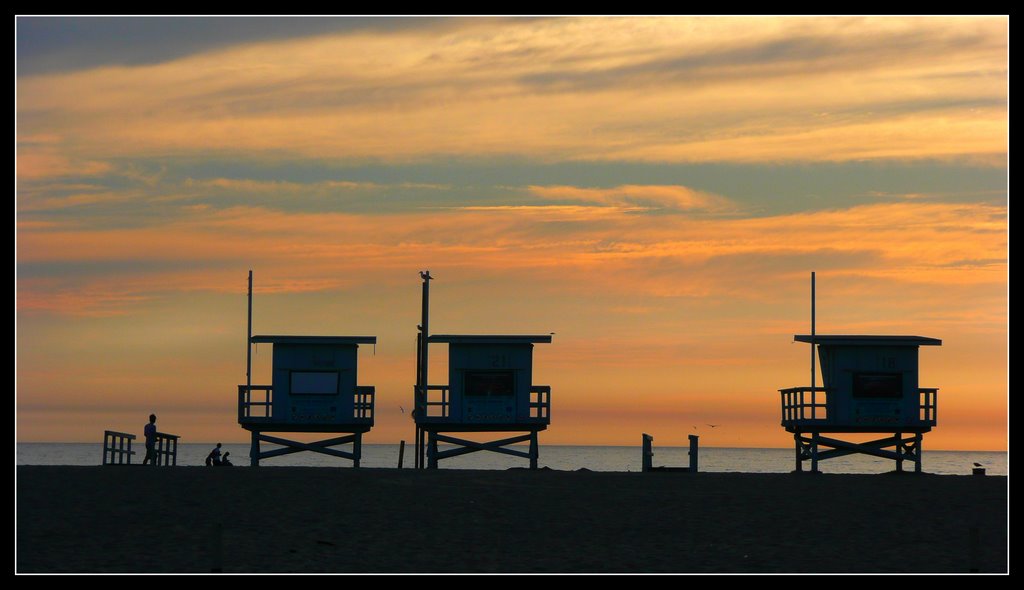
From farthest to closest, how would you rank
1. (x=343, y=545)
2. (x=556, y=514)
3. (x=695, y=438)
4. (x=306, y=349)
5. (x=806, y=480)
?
(x=306, y=349), (x=695, y=438), (x=806, y=480), (x=556, y=514), (x=343, y=545)

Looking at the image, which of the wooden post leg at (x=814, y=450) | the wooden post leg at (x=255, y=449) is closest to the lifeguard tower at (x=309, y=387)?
the wooden post leg at (x=255, y=449)

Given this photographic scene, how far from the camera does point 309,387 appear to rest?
48375 millimetres

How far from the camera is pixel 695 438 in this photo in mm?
45281

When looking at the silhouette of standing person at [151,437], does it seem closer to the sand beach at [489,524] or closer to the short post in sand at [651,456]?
the sand beach at [489,524]

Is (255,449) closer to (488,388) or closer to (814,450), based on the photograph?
(488,388)

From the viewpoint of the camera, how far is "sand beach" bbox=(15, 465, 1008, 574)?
26.2 metres

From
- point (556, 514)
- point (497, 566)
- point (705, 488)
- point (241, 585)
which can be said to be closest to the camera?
point (241, 585)

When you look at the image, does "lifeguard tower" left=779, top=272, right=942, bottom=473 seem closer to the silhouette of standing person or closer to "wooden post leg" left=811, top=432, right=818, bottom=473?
"wooden post leg" left=811, top=432, right=818, bottom=473

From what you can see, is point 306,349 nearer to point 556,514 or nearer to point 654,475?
point 654,475

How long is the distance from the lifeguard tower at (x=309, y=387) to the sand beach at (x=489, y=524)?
9.24 meters

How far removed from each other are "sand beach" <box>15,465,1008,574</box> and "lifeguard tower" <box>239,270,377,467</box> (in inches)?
364

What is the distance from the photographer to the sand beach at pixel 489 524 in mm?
26219
